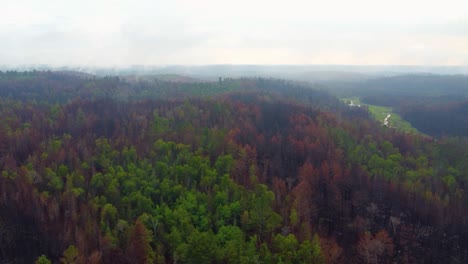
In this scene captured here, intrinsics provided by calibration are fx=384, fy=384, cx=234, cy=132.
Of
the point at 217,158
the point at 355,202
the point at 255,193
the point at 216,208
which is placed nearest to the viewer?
the point at 216,208

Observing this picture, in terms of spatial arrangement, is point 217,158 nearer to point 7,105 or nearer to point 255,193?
point 255,193

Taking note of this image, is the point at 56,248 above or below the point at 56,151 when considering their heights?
below

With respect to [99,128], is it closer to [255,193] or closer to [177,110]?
[177,110]

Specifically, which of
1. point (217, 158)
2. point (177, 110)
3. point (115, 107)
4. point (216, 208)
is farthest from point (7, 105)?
point (216, 208)

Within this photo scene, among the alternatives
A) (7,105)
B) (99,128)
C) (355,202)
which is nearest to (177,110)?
(99,128)

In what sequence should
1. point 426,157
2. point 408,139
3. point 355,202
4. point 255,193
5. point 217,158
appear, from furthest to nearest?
1. point 408,139
2. point 426,157
3. point 217,158
4. point 355,202
5. point 255,193

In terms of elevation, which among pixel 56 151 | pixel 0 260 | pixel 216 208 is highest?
pixel 56 151

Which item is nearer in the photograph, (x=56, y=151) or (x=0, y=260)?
(x=0, y=260)
